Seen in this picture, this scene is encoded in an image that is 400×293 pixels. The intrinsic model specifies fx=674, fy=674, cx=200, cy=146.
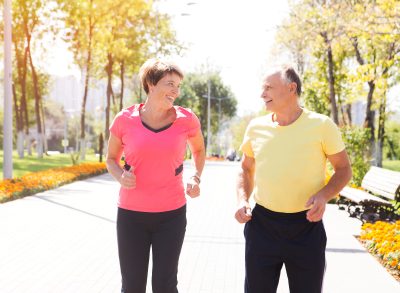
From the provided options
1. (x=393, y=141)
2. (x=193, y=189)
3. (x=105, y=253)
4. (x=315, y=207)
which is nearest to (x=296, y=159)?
(x=315, y=207)

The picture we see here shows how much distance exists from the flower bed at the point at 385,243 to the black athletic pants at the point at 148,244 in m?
3.62

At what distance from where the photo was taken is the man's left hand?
3.28m

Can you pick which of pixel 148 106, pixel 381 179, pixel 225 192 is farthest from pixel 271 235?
pixel 225 192

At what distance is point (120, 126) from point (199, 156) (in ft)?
1.86

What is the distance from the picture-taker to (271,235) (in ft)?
11.4

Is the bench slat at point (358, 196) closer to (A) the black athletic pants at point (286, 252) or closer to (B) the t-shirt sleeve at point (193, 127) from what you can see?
(B) the t-shirt sleeve at point (193, 127)

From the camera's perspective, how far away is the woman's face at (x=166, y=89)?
3.76m

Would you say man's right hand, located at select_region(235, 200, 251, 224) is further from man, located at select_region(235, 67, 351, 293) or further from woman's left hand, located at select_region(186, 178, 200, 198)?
woman's left hand, located at select_region(186, 178, 200, 198)

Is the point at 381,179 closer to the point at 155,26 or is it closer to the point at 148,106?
the point at 148,106

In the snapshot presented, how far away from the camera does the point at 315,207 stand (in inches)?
129

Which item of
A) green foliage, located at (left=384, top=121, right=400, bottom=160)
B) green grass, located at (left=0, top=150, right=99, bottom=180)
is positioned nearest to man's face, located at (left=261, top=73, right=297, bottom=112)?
green grass, located at (left=0, top=150, right=99, bottom=180)

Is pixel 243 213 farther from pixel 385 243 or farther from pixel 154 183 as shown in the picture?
pixel 385 243

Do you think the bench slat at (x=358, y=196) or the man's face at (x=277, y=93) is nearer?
the man's face at (x=277, y=93)

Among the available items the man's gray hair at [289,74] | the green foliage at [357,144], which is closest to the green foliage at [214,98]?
the green foliage at [357,144]
